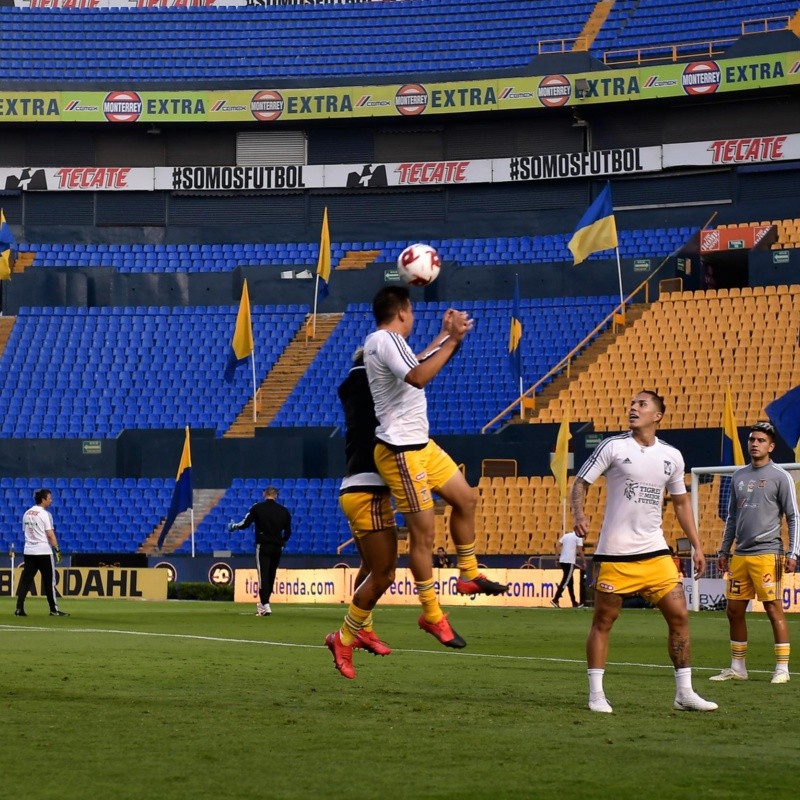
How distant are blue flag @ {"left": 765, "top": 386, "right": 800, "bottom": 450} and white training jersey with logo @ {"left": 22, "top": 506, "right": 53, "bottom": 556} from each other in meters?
13.0

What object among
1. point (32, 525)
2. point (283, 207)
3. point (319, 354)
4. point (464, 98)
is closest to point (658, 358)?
point (319, 354)

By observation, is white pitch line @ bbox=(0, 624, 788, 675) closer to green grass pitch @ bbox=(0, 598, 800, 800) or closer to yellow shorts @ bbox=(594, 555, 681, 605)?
green grass pitch @ bbox=(0, 598, 800, 800)

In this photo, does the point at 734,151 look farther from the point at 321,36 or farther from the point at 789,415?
the point at 789,415

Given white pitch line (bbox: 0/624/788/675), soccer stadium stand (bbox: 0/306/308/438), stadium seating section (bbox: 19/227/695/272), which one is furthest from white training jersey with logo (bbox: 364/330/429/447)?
stadium seating section (bbox: 19/227/695/272)

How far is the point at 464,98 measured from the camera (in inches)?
2030

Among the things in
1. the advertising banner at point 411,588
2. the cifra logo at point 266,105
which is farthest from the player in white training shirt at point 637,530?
the cifra logo at point 266,105

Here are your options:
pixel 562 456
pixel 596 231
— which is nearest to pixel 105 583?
pixel 562 456

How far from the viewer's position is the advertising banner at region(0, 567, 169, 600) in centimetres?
3186

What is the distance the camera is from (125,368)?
1823 inches

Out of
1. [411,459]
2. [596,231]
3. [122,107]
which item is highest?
[122,107]

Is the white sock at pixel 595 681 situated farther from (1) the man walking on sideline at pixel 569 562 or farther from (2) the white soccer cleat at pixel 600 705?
(1) the man walking on sideline at pixel 569 562

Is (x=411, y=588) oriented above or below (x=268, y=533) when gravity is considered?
below

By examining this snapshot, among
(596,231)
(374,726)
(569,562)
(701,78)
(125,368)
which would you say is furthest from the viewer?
(701,78)

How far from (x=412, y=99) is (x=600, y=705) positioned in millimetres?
45027
